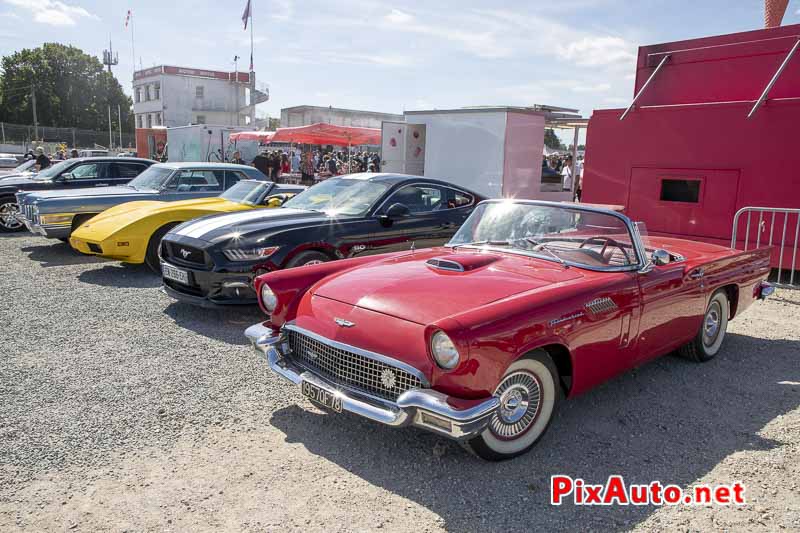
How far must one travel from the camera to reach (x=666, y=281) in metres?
4.17

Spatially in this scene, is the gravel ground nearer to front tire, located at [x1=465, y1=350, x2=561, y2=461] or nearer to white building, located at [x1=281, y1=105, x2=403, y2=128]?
front tire, located at [x1=465, y1=350, x2=561, y2=461]

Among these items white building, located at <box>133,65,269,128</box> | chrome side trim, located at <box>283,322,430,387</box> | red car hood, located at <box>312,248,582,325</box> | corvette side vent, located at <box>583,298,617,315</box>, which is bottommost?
chrome side trim, located at <box>283,322,430,387</box>

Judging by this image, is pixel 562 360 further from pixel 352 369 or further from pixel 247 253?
pixel 247 253

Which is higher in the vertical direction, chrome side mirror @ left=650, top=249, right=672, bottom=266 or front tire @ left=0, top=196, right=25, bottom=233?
chrome side mirror @ left=650, top=249, right=672, bottom=266

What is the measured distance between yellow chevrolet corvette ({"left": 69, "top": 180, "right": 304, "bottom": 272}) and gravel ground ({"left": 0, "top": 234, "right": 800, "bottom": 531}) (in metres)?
2.45

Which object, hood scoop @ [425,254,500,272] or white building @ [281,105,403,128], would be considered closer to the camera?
hood scoop @ [425,254,500,272]

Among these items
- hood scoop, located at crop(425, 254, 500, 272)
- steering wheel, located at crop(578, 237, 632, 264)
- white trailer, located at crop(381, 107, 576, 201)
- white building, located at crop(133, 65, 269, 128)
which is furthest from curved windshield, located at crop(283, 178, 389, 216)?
white building, located at crop(133, 65, 269, 128)

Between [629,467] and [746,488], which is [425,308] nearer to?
[629,467]

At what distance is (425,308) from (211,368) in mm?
2275

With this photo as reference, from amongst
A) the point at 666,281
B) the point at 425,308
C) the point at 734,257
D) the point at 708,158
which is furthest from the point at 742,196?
the point at 425,308

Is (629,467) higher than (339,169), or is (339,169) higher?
(339,169)

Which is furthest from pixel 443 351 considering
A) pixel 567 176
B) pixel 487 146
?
pixel 567 176

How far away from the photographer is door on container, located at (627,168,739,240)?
8617mm

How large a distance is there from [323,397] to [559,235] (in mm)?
2098
